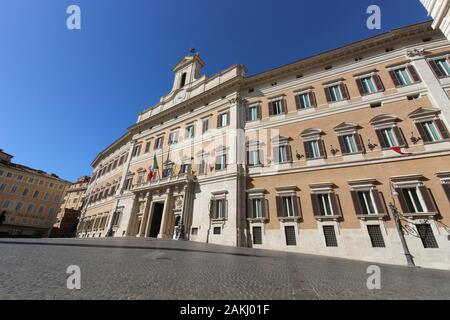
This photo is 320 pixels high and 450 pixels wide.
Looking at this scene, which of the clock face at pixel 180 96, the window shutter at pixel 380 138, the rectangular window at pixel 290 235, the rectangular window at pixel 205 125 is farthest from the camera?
the clock face at pixel 180 96

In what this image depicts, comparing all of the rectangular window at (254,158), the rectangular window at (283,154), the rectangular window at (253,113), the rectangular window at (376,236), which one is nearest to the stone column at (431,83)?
the rectangular window at (376,236)

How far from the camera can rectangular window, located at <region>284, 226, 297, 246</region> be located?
12.5 meters

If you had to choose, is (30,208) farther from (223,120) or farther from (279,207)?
(279,207)

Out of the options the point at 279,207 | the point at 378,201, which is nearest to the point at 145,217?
the point at 279,207

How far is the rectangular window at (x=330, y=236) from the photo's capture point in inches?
450

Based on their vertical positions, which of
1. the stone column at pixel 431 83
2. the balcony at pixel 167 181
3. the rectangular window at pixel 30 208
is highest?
the stone column at pixel 431 83

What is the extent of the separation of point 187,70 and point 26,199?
1759 inches

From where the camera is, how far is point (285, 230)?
42.3ft

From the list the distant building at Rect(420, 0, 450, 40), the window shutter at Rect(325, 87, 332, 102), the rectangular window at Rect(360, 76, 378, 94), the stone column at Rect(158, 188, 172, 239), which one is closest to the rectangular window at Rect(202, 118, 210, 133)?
the stone column at Rect(158, 188, 172, 239)

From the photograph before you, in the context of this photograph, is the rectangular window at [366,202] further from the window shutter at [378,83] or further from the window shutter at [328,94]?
the window shutter at [378,83]

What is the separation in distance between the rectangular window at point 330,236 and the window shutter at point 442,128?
802cm
